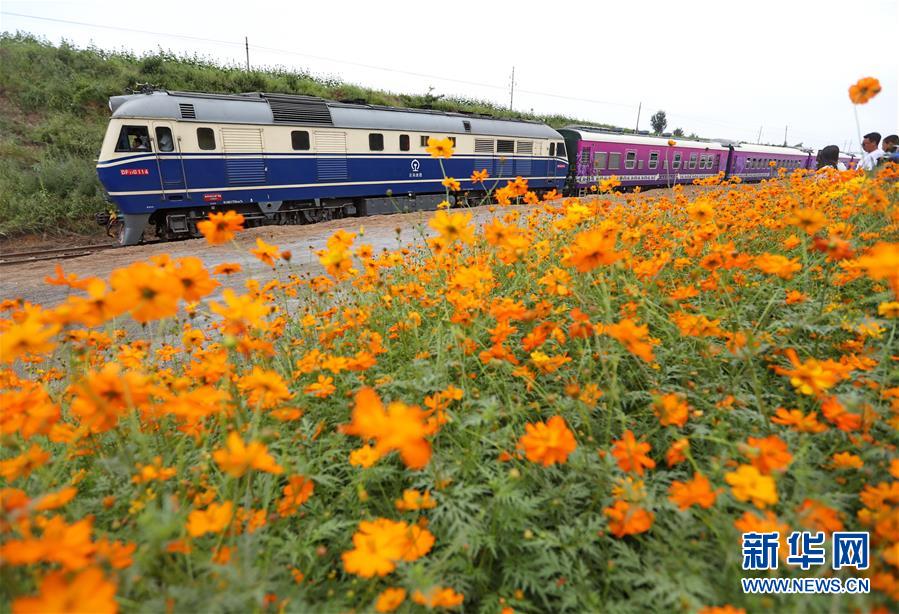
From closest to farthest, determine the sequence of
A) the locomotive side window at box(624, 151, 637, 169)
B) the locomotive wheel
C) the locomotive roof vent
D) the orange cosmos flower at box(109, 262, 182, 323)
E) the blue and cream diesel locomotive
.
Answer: the orange cosmos flower at box(109, 262, 182, 323) < the blue and cream diesel locomotive < the locomotive roof vent < the locomotive wheel < the locomotive side window at box(624, 151, 637, 169)

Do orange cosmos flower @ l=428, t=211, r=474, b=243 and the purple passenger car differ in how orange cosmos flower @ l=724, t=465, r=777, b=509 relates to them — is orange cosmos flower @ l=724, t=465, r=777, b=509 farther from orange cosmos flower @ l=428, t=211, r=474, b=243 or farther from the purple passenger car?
the purple passenger car

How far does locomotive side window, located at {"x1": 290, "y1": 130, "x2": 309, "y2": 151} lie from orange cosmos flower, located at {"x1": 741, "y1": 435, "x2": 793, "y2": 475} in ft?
35.1

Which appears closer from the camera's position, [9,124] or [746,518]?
[746,518]

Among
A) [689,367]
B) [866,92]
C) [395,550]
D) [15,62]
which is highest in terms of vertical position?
[15,62]

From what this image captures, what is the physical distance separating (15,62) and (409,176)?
16.0 m

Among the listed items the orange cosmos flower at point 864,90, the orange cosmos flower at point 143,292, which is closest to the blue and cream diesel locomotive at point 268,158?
the orange cosmos flower at point 864,90

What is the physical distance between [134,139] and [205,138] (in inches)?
47.9

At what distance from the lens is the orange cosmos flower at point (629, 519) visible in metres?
1.01

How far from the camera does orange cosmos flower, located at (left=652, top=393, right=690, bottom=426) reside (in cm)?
114

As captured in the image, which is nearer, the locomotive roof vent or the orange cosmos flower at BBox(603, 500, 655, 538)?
the orange cosmos flower at BBox(603, 500, 655, 538)

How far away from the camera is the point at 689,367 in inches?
67.4

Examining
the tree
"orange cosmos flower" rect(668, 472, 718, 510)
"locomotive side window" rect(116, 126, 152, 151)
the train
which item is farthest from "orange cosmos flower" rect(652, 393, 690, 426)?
the tree

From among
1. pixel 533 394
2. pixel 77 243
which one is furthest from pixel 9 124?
pixel 533 394

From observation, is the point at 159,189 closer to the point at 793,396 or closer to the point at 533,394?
the point at 533,394
